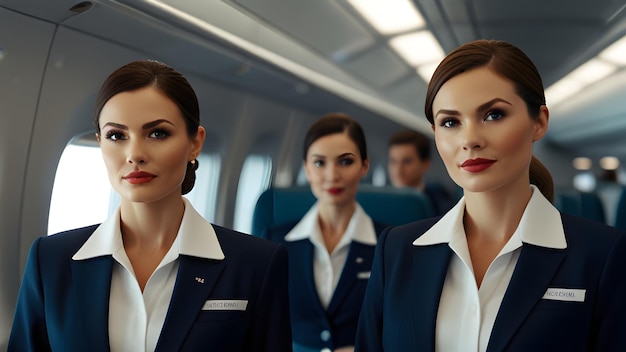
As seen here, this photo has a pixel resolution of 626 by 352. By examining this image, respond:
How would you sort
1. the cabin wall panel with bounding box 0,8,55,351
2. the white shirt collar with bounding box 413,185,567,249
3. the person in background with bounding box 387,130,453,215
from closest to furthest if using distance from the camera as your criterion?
the white shirt collar with bounding box 413,185,567,249 → the cabin wall panel with bounding box 0,8,55,351 → the person in background with bounding box 387,130,453,215

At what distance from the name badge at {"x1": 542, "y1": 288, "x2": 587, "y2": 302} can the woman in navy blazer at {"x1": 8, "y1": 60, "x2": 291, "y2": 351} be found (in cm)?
73

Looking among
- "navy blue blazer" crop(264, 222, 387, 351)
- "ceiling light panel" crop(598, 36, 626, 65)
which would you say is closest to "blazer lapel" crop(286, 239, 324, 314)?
"navy blue blazer" crop(264, 222, 387, 351)

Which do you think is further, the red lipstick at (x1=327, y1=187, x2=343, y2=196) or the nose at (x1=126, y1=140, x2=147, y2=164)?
the red lipstick at (x1=327, y1=187, x2=343, y2=196)

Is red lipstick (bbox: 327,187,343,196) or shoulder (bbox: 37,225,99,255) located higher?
red lipstick (bbox: 327,187,343,196)

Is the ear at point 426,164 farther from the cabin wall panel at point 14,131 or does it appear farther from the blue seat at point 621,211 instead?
the cabin wall panel at point 14,131

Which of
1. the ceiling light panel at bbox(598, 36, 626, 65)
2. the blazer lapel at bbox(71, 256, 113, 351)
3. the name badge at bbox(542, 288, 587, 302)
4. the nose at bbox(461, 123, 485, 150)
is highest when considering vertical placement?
the ceiling light panel at bbox(598, 36, 626, 65)

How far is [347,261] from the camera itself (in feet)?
→ 10.6

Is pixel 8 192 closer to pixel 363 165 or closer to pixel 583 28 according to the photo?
pixel 363 165

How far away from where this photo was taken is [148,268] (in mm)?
1918

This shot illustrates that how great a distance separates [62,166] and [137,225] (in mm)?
657

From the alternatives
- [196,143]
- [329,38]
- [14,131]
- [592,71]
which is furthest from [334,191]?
[592,71]

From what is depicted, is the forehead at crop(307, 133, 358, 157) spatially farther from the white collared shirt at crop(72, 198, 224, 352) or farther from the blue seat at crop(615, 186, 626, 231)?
the blue seat at crop(615, 186, 626, 231)

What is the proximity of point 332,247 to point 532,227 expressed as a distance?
165cm

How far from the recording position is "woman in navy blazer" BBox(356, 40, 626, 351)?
1.68m
